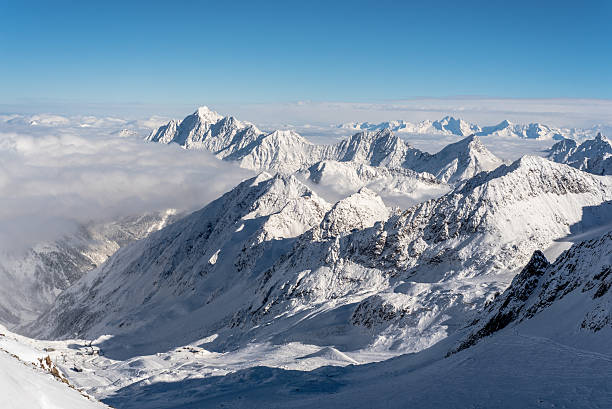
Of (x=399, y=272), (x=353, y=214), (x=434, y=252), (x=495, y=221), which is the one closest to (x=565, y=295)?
(x=434, y=252)

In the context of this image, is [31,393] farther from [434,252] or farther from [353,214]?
[353,214]

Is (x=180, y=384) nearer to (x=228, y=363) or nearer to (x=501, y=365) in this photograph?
(x=228, y=363)

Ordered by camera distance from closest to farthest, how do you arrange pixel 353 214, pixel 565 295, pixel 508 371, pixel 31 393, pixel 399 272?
pixel 31 393 < pixel 508 371 < pixel 565 295 < pixel 399 272 < pixel 353 214

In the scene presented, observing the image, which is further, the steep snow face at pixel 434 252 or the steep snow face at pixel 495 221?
the steep snow face at pixel 495 221

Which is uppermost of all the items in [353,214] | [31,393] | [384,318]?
[31,393]

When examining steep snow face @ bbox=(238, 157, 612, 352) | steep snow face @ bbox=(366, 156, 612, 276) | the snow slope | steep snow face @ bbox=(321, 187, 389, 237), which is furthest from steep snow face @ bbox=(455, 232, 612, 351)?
steep snow face @ bbox=(321, 187, 389, 237)

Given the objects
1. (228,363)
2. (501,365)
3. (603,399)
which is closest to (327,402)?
(501,365)

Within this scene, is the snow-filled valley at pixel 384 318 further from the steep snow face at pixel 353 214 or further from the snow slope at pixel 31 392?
the steep snow face at pixel 353 214

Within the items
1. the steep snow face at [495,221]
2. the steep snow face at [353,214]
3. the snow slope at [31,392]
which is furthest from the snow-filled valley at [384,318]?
the steep snow face at [353,214]

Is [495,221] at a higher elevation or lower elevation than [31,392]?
lower
